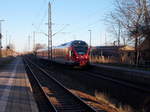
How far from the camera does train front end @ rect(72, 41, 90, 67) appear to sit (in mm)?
36441

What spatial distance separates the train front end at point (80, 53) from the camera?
1435 inches

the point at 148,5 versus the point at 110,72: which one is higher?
the point at 148,5

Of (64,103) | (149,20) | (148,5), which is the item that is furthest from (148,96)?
(148,5)

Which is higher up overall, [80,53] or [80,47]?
[80,47]

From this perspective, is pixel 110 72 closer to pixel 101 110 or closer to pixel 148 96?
pixel 148 96

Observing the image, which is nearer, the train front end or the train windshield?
the train front end

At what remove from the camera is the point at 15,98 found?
14.3 metres

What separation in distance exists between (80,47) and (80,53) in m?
0.77

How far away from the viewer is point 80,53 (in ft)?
121

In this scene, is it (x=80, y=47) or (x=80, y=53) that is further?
(x=80, y=47)

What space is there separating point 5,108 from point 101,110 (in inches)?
141

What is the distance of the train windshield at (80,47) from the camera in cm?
3684

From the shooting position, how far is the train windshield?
36.8 m

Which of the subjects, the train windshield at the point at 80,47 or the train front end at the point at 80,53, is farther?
the train windshield at the point at 80,47
